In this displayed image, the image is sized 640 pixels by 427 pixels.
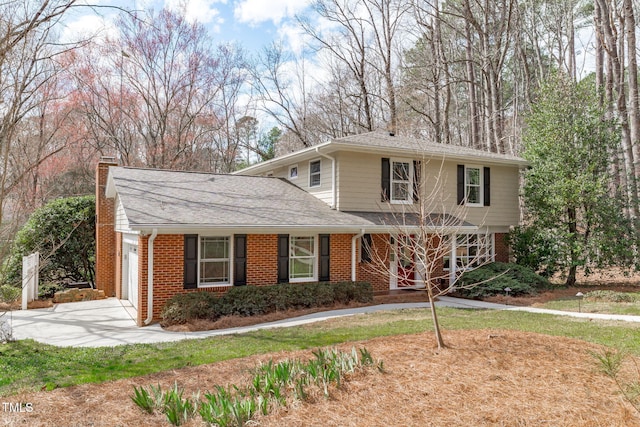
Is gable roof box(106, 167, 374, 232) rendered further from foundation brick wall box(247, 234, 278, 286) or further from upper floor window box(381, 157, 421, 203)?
upper floor window box(381, 157, 421, 203)

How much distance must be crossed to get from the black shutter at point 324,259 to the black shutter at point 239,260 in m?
2.39

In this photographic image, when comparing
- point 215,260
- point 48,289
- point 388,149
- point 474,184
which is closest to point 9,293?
point 48,289

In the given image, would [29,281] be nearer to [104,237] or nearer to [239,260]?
[104,237]

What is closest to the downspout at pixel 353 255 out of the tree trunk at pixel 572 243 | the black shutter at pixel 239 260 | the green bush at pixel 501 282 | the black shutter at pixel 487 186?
the green bush at pixel 501 282

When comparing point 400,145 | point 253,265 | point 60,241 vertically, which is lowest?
point 253,265

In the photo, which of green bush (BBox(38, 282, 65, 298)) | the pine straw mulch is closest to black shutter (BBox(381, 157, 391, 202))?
the pine straw mulch

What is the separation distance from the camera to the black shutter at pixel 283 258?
12.3 m

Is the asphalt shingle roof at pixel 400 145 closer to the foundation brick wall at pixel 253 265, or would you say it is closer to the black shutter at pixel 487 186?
the black shutter at pixel 487 186

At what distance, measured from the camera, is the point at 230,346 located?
25.7 feet

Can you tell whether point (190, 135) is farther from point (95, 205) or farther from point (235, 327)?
point (235, 327)

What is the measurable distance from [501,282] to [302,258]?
6.29 metres

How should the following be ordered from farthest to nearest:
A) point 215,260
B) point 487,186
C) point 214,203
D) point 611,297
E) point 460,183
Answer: point 487,186
point 460,183
point 214,203
point 611,297
point 215,260

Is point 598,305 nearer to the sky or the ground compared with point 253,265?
nearer to the ground

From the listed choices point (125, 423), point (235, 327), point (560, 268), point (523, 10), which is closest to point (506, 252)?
point (560, 268)
